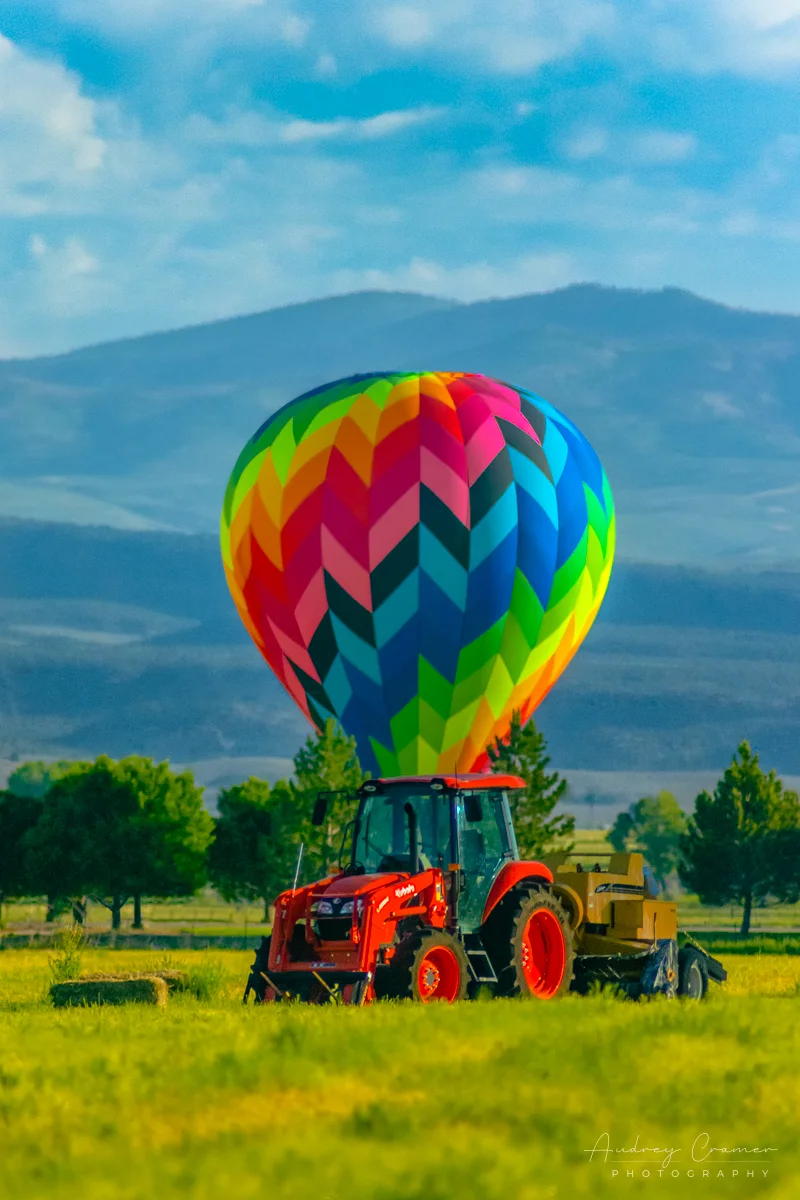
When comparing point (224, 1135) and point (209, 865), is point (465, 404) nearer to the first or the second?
point (209, 865)

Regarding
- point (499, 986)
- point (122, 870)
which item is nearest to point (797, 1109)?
point (499, 986)

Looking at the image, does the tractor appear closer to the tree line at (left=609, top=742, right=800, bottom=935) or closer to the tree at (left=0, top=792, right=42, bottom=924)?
the tree line at (left=609, top=742, right=800, bottom=935)

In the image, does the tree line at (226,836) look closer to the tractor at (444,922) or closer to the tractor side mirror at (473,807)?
the tractor at (444,922)

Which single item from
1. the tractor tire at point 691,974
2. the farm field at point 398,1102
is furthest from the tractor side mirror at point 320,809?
the tractor tire at point 691,974

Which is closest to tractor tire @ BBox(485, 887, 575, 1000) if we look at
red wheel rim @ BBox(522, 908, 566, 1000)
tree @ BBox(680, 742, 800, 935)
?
red wheel rim @ BBox(522, 908, 566, 1000)

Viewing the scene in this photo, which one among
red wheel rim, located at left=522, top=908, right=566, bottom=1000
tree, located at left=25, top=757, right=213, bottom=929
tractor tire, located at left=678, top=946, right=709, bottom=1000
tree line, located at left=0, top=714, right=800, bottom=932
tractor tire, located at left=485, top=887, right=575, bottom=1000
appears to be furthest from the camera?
tree, located at left=25, top=757, right=213, bottom=929

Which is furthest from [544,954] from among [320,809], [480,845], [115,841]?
[115,841]

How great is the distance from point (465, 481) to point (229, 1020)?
171ft

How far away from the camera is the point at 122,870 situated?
94875 millimetres

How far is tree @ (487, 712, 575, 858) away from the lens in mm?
69312

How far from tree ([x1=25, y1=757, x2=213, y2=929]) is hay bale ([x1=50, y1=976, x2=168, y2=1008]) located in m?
68.1

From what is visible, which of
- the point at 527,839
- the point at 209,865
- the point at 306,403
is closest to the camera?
the point at 527,839

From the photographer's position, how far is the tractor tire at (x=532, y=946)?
24.2 m

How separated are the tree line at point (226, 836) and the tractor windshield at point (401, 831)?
4896 cm
